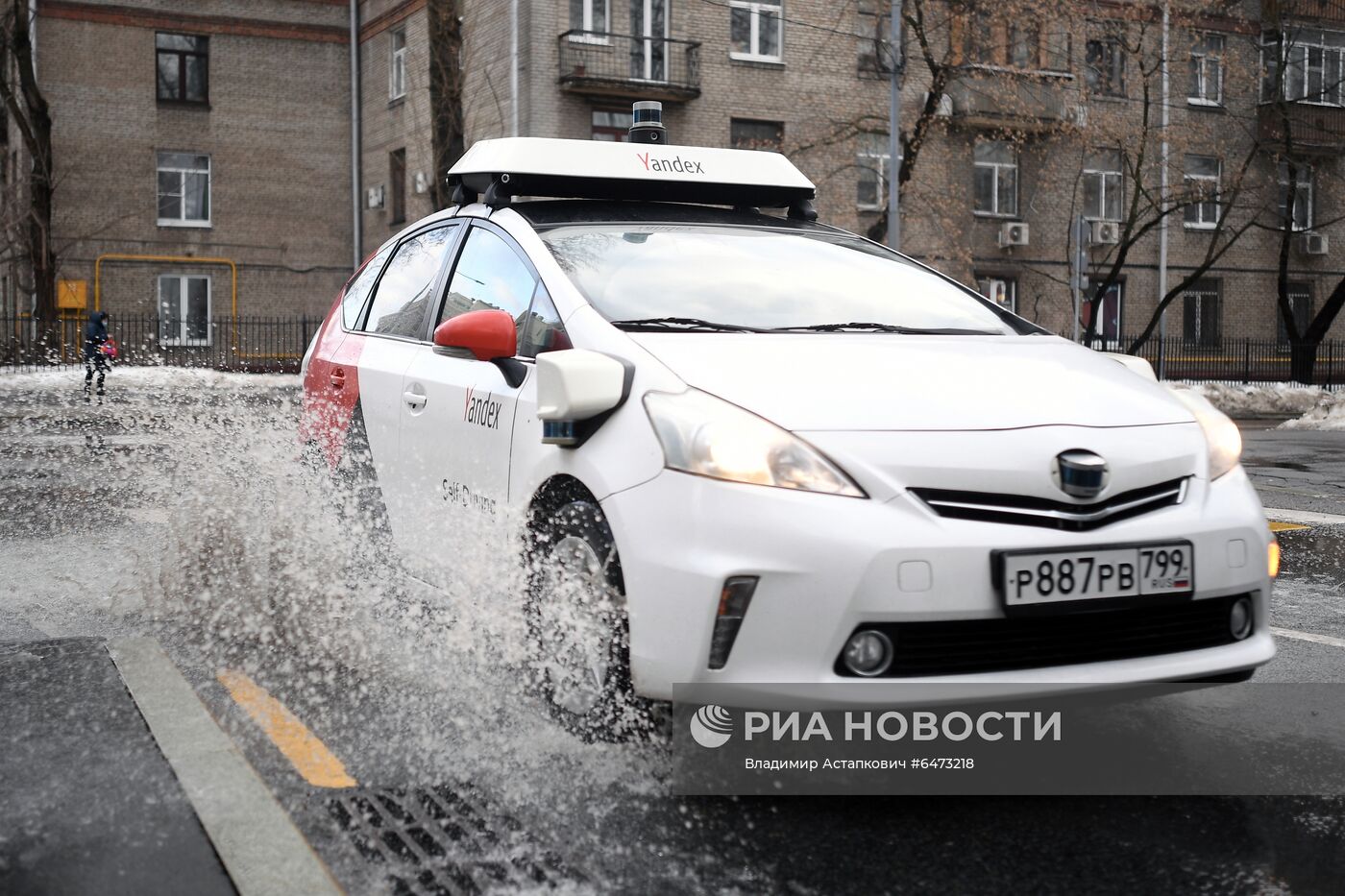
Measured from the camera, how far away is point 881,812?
3426mm

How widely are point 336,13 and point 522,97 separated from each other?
9757 millimetres

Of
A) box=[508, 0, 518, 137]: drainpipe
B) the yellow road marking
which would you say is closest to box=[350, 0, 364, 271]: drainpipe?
box=[508, 0, 518, 137]: drainpipe

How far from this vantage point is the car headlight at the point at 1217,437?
3759 mm

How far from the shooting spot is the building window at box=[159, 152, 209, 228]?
3500 cm

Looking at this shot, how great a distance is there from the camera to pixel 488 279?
4.79 m

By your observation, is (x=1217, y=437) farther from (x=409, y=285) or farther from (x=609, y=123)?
(x=609, y=123)

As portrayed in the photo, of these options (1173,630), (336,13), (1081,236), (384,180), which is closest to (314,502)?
(1173,630)

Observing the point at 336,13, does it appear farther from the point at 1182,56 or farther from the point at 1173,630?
the point at 1173,630

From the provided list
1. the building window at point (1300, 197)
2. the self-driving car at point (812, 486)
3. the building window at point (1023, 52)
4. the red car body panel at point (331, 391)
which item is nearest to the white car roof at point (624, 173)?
the self-driving car at point (812, 486)

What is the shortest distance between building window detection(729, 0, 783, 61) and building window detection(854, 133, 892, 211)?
264 cm

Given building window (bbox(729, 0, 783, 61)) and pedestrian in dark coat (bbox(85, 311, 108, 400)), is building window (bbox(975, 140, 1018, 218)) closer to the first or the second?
building window (bbox(729, 0, 783, 61))

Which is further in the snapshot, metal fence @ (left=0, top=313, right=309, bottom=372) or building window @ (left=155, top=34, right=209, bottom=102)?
building window @ (left=155, top=34, right=209, bottom=102)

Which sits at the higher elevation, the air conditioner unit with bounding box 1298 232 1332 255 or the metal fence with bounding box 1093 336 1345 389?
the air conditioner unit with bounding box 1298 232 1332 255

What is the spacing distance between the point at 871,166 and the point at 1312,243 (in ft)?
40.8
